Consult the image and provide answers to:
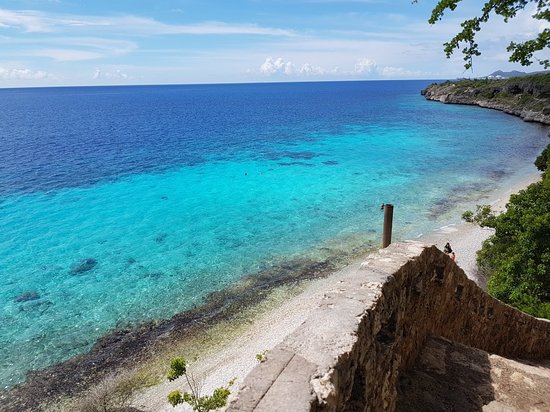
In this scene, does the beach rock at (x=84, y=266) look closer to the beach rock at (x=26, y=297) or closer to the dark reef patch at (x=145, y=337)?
the beach rock at (x=26, y=297)

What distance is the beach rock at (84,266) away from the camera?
24.6 m

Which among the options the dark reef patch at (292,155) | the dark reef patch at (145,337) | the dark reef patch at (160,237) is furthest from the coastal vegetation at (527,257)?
the dark reef patch at (292,155)

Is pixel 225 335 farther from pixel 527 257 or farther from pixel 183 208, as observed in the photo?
pixel 183 208

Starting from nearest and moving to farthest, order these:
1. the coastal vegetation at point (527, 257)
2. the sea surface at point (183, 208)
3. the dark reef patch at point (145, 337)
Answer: the coastal vegetation at point (527, 257)
the dark reef patch at point (145, 337)
the sea surface at point (183, 208)

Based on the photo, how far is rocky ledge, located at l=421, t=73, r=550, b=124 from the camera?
82506 mm

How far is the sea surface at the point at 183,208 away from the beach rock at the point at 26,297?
0.18ft

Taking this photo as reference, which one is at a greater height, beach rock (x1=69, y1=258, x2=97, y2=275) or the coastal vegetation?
the coastal vegetation

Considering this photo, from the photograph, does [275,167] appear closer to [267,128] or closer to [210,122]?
[267,128]

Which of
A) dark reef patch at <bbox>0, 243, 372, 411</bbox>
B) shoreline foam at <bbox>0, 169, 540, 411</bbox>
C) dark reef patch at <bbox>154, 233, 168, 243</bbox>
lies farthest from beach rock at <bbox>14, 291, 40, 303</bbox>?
dark reef patch at <bbox>154, 233, 168, 243</bbox>

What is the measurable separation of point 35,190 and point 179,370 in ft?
119

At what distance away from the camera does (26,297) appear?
71.7ft

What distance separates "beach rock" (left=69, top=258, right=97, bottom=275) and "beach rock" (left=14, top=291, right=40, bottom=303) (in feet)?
8.57

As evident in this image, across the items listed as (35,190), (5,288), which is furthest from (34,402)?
(35,190)

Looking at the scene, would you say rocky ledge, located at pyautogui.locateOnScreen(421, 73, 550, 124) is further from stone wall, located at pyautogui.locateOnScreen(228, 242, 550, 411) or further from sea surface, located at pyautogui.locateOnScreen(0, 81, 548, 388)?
stone wall, located at pyautogui.locateOnScreen(228, 242, 550, 411)
